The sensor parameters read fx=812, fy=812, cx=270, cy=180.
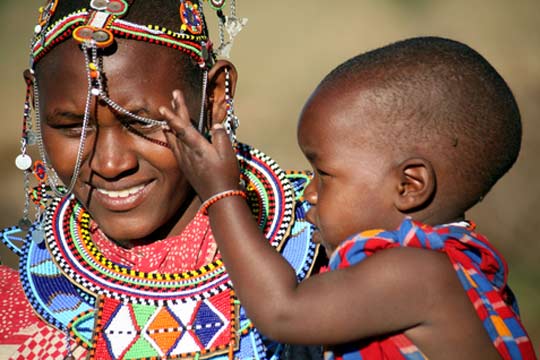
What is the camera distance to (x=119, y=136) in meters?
2.20

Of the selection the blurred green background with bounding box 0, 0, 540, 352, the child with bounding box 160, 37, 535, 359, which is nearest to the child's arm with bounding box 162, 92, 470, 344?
the child with bounding box 160, 37, 535, 359

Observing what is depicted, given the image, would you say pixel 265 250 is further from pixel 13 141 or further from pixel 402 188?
pixel 13 141

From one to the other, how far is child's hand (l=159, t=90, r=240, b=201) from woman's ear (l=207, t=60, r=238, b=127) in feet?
1.39

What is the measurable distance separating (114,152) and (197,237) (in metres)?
0.36

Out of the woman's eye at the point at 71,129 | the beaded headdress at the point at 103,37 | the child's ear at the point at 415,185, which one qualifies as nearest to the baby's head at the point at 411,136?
the child's ear at the point at 415,185

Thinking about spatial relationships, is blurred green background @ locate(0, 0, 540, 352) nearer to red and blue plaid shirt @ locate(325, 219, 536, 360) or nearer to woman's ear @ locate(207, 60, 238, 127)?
woman's ear @ locate(207, 60, 238, 127)

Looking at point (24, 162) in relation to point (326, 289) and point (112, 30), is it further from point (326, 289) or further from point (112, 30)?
point (326, 289)

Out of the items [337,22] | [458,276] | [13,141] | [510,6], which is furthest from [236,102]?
[458,276]

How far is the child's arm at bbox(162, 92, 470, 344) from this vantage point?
5.67ft

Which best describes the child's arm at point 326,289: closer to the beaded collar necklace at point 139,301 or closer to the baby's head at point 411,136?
the baby's head at point 411,136

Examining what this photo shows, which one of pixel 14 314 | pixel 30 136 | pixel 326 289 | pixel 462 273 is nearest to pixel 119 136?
pixel 30 136

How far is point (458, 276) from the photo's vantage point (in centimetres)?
177

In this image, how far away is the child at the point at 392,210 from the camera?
1741mm

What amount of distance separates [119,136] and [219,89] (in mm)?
409
